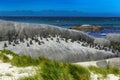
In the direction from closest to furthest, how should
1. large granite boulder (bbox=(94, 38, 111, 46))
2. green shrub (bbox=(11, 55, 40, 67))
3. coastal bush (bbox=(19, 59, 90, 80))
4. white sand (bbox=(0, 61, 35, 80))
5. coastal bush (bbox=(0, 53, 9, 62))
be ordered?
coastal bush (bbox=(19, 59, 90, 80))
white sand (bbox=(0, 61, 35, 80))
green shrub (bbox=(11, 55, 40, 67))
coastal bush (bbox=(0, 53, 9, 62))
large granite boulder (bbox=(94, 38, 111, 46))

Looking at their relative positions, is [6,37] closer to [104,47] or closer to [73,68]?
[104,47]

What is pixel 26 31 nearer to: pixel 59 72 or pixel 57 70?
pixel 57 70

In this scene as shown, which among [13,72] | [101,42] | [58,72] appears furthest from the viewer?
[101,42]

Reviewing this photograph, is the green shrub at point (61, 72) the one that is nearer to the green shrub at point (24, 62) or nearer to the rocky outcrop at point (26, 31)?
the green shrub at point (24, 62)

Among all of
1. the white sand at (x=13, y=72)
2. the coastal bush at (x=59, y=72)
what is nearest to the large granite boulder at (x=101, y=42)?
the white sand at (x=13, y=72)

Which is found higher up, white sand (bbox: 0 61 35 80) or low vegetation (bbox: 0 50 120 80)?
low vegetation (bbox: 0 50 120 80)

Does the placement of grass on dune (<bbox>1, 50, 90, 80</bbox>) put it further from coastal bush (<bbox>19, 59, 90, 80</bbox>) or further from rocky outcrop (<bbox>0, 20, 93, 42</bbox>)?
rocky outcrop (<bbox>0, 20, 93, 42</bbox>)

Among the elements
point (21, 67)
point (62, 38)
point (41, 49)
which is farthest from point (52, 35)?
point (21, 67)

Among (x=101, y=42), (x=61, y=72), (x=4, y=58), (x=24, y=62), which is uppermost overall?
(x=61, y=72)

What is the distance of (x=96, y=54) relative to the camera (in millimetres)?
26078

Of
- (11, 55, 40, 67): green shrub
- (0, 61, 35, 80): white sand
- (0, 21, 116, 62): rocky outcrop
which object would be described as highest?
(11, 55, 40, 67): green shrub

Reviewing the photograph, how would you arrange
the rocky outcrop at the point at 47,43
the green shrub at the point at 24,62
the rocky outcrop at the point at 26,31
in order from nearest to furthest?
the green shrub at the point at 24,62, the rocky outcrop at the point at 47,43, the rocky outcrop at the point at 26,31

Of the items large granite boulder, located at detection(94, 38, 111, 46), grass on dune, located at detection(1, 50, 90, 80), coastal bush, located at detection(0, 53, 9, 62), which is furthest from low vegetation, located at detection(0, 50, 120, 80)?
large granite boulder, located at detection(94, 38, 111, 46)

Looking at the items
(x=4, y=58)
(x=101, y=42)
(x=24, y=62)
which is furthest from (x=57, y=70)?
(x=101, y=42)
